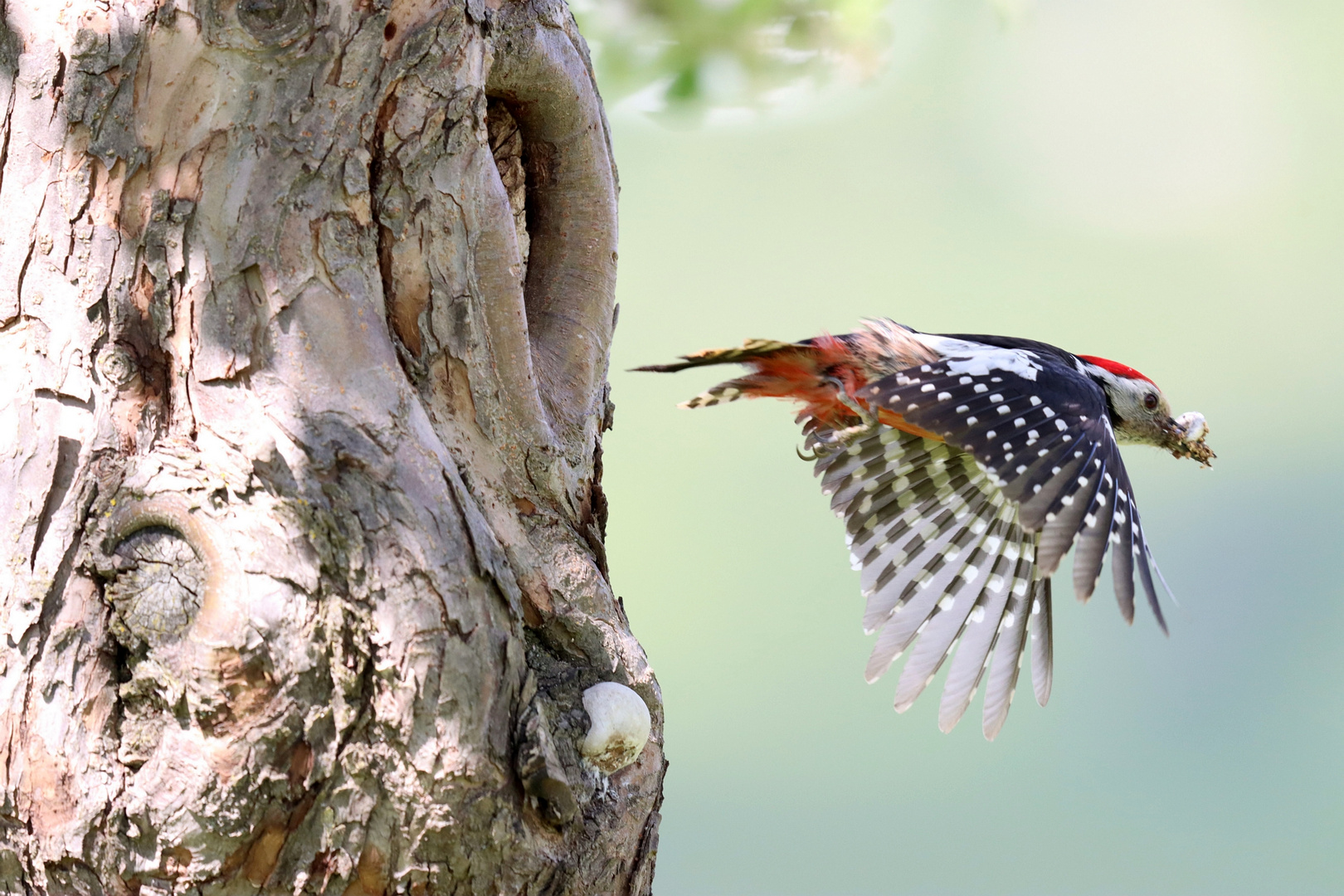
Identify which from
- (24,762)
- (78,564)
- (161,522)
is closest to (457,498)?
(161,522)

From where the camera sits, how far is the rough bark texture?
145 cm

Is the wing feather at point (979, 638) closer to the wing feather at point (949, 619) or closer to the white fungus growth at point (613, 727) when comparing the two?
the wing feather at point (949, 619)

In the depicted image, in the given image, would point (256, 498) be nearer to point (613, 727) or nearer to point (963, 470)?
point (613, 727)

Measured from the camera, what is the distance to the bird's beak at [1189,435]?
2.71 metres

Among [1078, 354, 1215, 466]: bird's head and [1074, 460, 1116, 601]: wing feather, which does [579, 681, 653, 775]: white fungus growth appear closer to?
[1074, 460, 1116, 601]: wing feather

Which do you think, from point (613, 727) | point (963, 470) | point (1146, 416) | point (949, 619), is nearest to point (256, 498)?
point (613, 727)

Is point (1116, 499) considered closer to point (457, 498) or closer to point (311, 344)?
point (457, 498)

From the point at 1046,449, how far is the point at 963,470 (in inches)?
16.3

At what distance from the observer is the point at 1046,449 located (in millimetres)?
2180

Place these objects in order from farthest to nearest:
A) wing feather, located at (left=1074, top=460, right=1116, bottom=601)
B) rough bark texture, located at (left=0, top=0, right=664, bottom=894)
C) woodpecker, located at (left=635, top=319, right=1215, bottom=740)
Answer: woodpecker, located at (left=635, top=319, right=1215, bottom=740), wing feather, located at (left=1074, top=460, right=1116, bottom=601), rough bark texture, located at (left=0, top=0, right=664, bottom=894)

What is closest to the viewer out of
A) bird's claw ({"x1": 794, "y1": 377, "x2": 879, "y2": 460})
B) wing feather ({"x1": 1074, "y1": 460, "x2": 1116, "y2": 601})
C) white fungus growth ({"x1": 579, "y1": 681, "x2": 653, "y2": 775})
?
white fungus growth ({"x1": 579, "y1": 681, "x2": 653, "y2": 775})

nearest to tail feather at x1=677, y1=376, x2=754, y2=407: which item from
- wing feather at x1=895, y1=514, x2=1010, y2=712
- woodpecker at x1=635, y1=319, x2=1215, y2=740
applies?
woodpecker at x1=635, y1=319, x2=1215, y2=740

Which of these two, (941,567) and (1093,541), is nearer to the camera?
(1093,541)

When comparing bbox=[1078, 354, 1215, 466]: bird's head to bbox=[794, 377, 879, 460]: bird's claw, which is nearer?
bbox=[794, 377, 879, 460]: bird's claw
